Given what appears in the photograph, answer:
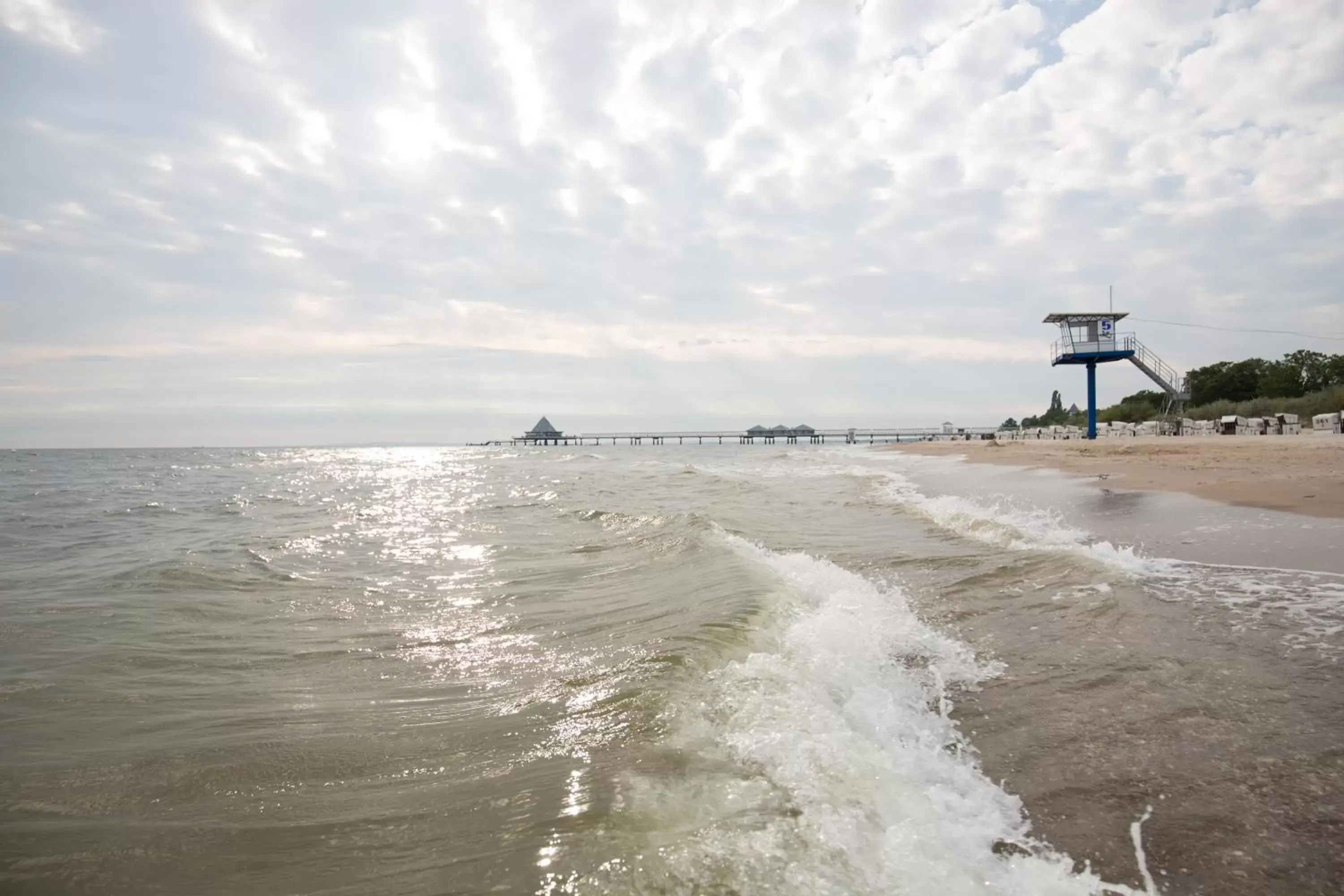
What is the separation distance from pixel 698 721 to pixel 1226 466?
1699 cm

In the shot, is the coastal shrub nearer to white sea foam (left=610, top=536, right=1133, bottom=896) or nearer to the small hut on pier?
white sea foam (left=610, top=536, right=1133, bottom=896)

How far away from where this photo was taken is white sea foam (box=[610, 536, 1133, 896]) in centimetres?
207

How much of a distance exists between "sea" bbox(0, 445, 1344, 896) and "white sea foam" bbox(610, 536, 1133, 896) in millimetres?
14

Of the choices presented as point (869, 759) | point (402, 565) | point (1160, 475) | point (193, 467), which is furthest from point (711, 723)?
point (193, 467)

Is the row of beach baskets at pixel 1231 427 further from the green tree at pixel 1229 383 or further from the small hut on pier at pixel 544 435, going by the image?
the small hut on pier at pixel 544 435

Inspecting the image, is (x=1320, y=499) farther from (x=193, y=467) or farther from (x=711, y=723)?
(x=193, y=467)

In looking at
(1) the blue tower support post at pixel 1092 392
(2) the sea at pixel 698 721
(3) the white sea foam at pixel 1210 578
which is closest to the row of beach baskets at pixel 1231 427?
(1) the blue tower support post at pixel 1092 392

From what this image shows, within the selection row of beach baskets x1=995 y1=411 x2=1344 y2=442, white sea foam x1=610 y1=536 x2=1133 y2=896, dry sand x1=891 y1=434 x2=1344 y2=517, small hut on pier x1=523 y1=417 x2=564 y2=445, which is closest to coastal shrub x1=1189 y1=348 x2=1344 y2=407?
row of beach baskets x1=995 y1=411 x2=1344 y2=442

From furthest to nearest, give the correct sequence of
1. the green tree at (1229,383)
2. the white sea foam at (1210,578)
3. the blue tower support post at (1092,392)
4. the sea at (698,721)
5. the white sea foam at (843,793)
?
the green tree at (1229,383)
the blue tower support post at (1092,392)
the white sea foam at (1210,578)
the sea at (698,721)
the white sea foam at (843,793)

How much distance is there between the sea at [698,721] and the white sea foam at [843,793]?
0.05ft

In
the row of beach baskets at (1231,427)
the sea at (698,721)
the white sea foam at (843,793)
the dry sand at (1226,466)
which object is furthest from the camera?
the row of beach baskets at (1231,427)

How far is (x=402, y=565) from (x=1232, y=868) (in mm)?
7908

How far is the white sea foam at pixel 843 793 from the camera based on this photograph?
6.79 ft

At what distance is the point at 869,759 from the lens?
2.85m
